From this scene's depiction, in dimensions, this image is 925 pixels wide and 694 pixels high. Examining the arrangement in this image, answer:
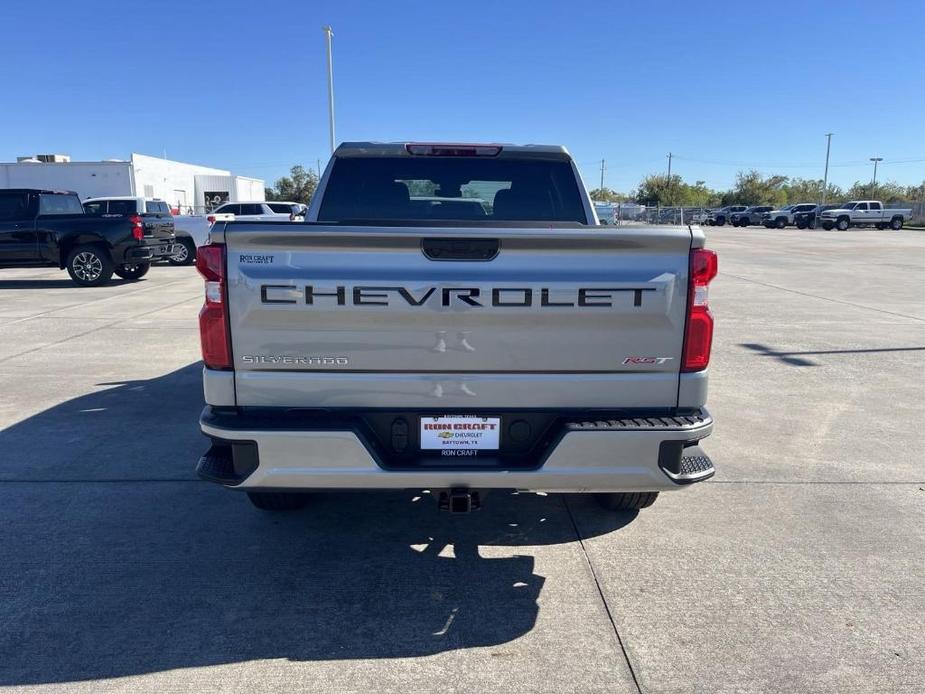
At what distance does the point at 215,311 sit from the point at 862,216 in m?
57.1

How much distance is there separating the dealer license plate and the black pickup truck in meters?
14.3

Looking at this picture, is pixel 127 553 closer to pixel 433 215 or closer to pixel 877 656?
pixel 433 215

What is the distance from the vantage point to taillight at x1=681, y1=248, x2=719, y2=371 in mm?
2967

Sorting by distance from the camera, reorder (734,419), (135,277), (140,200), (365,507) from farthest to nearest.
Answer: (140,200) → (135,277) → (734,419) → (365,507)

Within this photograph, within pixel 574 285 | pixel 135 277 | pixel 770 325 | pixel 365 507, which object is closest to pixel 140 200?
pixel 135 277

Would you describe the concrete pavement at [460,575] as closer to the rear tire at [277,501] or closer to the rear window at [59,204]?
the rear tire at [277,501]

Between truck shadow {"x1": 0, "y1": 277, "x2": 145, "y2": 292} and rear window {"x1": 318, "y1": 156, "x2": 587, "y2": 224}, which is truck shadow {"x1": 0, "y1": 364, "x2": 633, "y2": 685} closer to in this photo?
rear window {"x1": 318, "y1": 156, "x2": 587, "y2": 224}

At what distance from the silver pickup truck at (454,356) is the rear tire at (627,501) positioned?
2.93 feet

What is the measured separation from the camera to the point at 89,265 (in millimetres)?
15195

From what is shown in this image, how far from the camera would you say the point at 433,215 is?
448 cm

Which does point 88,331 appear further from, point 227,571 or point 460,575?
point 460,575

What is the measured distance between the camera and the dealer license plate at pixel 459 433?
9.96 feet

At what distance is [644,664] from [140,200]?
2004 cm

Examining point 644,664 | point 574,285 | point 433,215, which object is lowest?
point 644,664
